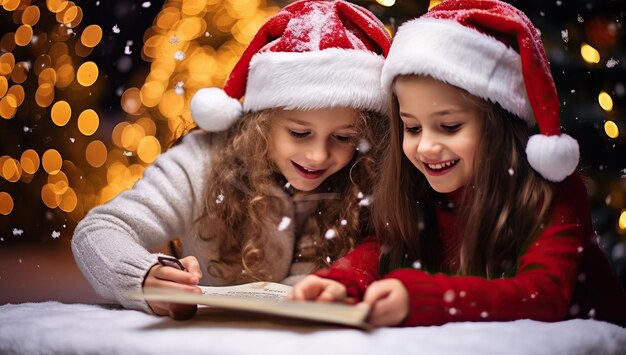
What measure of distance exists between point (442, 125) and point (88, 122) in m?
0.67

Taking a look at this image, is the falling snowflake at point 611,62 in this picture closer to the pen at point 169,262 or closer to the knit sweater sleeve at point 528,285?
the knit sweater sleeve at point 528,285

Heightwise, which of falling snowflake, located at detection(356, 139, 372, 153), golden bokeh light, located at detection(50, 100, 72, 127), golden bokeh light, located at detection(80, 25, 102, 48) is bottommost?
golden bokeh light, located at detection(50, 100, 72, 127)

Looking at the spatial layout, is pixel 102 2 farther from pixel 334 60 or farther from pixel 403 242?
pixel 403 242

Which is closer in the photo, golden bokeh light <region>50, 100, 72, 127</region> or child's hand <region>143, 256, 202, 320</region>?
child's hand <region>143, 256, 202, 320</region>

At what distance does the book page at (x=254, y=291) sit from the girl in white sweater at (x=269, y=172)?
0.04 meters

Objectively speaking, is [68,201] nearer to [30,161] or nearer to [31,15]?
[30,161]

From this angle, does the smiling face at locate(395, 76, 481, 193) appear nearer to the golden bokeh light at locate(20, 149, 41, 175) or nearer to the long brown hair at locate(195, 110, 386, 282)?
the long brown hair at locate(195, 110, 386, 282)

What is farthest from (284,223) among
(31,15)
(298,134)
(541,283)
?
(31,15)

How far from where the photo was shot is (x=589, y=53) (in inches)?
41.2

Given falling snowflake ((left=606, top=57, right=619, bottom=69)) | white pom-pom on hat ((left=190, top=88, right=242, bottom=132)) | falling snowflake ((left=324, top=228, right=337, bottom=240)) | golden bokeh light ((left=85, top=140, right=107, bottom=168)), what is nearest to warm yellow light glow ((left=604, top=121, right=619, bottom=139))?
falling snowflake ((left=606, top=57, right=619, bottom=69))

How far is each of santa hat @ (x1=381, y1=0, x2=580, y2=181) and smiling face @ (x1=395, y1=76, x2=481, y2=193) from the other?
0.06ft

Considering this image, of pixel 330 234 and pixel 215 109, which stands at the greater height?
pixel 215 109

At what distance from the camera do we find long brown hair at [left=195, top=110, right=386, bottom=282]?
115cm

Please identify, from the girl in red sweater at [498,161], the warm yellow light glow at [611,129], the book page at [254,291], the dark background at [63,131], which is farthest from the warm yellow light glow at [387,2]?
the book page at [254,291]
